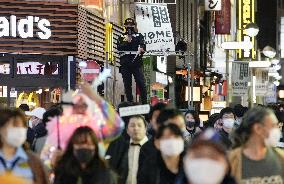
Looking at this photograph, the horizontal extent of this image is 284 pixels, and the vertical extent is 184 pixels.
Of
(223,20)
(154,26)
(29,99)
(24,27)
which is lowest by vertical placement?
(29,99)

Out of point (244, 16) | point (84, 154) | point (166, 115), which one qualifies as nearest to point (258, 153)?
point (84, 154)

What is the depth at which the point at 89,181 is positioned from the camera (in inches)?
292

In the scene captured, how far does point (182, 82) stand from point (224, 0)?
5075mm

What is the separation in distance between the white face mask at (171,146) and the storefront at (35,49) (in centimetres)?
1439

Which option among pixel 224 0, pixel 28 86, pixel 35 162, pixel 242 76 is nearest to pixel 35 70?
pixel 28 86

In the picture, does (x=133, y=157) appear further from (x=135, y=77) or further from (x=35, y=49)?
(x=35, y=49)

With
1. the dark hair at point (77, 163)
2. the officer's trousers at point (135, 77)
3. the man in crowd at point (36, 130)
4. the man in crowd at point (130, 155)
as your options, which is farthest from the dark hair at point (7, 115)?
the officer's trousers at point (135, 77)

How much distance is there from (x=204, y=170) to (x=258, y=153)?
226 cm

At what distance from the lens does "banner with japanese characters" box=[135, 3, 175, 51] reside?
24.3 m

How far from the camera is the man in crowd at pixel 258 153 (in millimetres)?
7438

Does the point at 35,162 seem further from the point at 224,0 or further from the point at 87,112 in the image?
the point at 224,0

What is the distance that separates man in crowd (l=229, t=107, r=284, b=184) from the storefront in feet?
47.5

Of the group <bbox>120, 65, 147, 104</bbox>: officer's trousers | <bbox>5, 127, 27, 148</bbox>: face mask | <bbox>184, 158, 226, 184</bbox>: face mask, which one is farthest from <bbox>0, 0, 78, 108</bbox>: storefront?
<bbox>184, 158, 226, 184</bbox>: face mask

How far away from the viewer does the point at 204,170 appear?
539 cm
